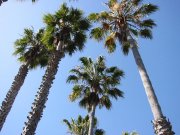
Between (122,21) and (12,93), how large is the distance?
9082 mm

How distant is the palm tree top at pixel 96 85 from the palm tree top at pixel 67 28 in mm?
3663

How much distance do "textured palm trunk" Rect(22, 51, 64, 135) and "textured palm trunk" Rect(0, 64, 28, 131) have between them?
3.83 m

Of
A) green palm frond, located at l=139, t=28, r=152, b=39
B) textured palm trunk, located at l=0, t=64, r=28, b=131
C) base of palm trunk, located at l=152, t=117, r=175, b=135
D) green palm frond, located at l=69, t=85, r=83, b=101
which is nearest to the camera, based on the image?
base of palm trunk, located at l=152, t=117, r=175, b=135

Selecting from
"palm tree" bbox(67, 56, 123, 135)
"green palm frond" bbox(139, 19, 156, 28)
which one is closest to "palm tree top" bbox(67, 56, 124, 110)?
"palm tree" bbox(67, 56, 123, 135)

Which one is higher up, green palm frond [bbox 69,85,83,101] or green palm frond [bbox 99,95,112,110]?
green palm frond [bbox 69,85,83,101]

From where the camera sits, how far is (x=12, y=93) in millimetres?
20891

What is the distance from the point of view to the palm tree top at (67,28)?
71.2 ft

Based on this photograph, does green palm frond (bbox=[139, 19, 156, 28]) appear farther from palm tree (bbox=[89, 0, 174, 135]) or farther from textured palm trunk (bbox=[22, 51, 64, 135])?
textured palm trunk (bbox=[22, 51, 64, 135])

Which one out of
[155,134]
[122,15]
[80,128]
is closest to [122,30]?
[122,15]

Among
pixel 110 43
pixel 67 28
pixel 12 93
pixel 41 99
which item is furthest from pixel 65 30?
pixel 41 99

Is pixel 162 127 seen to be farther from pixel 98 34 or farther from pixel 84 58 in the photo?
pixel 84 58

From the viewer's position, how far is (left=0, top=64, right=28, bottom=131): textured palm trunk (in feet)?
64.4

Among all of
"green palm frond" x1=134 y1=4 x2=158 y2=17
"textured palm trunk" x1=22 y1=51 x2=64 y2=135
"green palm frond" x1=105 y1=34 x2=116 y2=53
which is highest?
"green palm frond" x1=134 y1=4 x2=158 y2=17

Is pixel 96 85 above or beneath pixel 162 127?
above
